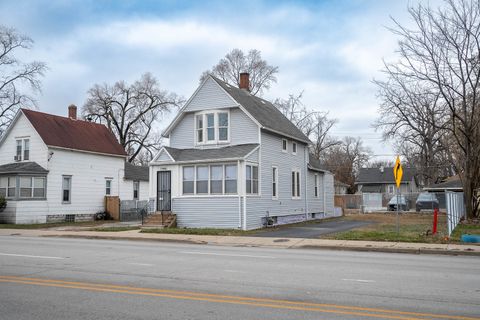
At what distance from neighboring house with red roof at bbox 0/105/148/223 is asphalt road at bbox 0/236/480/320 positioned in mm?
19195

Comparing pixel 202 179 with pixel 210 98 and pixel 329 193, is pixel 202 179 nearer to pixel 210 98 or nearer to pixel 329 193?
pixel 210 98

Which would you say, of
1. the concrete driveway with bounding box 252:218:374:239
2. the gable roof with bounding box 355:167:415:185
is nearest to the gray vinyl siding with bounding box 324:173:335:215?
the concrete driveway with bounding box 252:218:374:239

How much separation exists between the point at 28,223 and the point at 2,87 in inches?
752

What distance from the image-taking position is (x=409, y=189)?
84.4 m

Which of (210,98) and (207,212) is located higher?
(210,98)

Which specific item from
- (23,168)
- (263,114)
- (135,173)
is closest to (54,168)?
(23,168)

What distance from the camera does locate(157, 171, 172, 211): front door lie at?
2702 centimetres

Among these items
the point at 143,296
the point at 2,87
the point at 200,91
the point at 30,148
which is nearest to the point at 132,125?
the point at 2,87

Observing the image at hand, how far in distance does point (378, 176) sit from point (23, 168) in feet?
218

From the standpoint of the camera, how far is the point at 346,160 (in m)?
95.4

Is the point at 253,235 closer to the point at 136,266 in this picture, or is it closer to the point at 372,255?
the point at 372,255

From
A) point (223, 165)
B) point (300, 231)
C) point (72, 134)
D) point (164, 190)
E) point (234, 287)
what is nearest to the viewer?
point (234, 287)

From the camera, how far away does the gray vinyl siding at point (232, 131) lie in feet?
89.6

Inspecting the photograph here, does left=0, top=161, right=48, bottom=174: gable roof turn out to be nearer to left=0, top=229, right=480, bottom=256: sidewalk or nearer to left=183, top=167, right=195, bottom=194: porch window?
left=0, top=229, right=480, bottom=256: sidewalk
